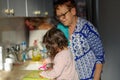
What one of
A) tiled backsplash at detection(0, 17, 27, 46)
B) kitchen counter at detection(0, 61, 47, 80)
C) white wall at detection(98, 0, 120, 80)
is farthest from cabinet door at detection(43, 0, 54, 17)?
white wall at detection(98, 0, 120, 80)

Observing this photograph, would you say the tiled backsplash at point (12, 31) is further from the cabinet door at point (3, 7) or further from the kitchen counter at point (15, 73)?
the cabinet door at point (3, 7)

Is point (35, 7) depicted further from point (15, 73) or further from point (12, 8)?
point (15, 73)

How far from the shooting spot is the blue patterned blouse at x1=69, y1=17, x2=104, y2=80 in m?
2.06

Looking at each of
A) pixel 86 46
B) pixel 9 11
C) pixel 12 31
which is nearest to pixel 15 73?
pixel 9 11

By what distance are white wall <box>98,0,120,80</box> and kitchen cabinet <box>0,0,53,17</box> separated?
1393 millimetres

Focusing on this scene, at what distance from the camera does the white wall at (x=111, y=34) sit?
13.0 feet

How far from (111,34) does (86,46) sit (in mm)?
1998

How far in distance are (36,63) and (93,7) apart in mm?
1316

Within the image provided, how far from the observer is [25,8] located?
232cm

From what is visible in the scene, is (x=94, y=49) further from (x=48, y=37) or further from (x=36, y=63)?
(x=36, y=63)

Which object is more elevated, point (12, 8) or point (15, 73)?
point (12, 8)

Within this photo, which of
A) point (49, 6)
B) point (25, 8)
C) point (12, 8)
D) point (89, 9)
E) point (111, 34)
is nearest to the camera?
point (12, 8)

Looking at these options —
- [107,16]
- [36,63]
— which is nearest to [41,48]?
[36,63]

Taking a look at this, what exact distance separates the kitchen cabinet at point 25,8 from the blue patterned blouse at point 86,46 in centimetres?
48
